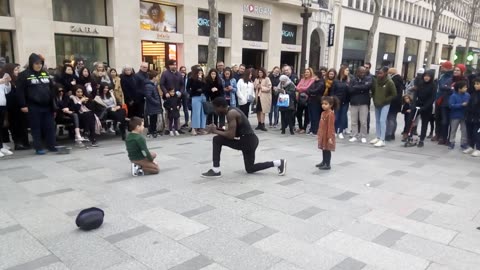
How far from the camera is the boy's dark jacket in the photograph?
1012cm

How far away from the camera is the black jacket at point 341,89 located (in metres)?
10.1

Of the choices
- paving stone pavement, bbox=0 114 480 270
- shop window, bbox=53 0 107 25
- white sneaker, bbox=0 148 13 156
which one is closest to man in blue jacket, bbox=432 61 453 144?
paving stone pavement, bbox=0 114 480 270

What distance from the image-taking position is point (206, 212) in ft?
16.1

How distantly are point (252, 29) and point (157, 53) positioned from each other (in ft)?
23.8

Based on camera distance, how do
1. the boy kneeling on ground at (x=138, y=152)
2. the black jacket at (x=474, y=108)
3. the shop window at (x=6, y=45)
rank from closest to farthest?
1. the boy kneeling on ground at (x=138, y=152)
2. the black jacket at (x=474, y=108)
3. the shop window at (x=6, y=45)

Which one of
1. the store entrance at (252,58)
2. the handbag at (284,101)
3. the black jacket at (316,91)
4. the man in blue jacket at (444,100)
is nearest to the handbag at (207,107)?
the handbag at (284,101)

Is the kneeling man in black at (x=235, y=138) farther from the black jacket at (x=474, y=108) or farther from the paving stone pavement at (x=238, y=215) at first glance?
the black jacket at (x=474, y=108)

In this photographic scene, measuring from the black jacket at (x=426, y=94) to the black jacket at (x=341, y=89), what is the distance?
1730 millimetres

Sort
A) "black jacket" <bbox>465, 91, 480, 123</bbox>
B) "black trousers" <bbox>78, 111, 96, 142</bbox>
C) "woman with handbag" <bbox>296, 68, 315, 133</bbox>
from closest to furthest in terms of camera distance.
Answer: "black jacket" <bbox>465, 91, 480, 123</bbox>, "black trousers" <bbox>78, 111, 96, 142</bbox>, "woman with handbag" <bbox>296, 68, 315, 133</bbox>

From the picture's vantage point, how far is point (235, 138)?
21.1 feet

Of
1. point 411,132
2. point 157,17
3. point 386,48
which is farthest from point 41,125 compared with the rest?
point 386,48

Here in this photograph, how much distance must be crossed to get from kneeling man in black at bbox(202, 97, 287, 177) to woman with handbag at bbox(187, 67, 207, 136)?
412cm

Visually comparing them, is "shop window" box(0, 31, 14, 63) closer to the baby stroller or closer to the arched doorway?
the baby stroller

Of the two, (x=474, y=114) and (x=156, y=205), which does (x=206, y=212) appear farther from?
(x=474, y=114)
